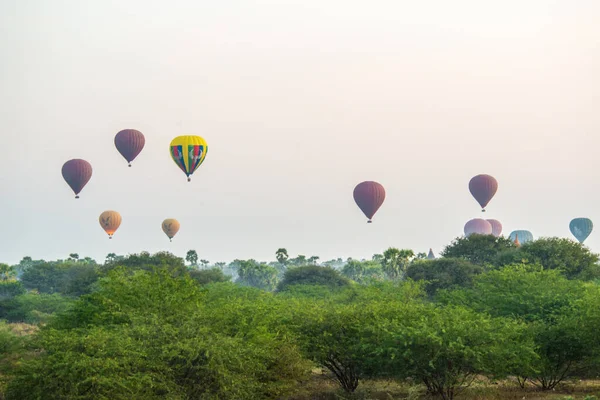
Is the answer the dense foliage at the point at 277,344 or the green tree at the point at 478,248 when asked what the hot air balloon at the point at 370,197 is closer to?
the green tree at the point at 478,248

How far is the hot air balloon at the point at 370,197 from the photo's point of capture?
102m

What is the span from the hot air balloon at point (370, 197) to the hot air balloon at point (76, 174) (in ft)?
133

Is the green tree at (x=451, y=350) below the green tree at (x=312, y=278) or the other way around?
below

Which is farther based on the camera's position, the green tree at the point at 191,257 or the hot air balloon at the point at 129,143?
the green tree at the point at 191,257

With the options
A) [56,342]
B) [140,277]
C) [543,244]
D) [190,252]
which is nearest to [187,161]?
[543,244]

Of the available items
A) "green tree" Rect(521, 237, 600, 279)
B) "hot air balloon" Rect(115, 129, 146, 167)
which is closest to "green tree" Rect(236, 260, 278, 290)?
"hot air balloon" Rect(115, 129, 146, 167)

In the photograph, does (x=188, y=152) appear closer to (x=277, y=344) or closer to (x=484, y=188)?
(x=277, y=344)

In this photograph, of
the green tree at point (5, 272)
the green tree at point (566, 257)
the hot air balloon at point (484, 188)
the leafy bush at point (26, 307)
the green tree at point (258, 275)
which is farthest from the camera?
the green tree at point (258, 275)

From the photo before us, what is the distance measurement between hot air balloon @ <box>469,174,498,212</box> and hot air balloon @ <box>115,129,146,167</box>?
68.0 m

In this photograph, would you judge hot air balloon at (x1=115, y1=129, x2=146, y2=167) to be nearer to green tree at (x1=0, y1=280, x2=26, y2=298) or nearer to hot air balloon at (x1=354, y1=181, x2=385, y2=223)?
hot air balloon at (x1=354, y1=181, x2=385, y2=223)

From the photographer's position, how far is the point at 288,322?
3494cm

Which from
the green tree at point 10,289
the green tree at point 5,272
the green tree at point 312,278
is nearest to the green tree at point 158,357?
the green tree at point 312,278

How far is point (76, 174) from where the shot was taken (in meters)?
97.6

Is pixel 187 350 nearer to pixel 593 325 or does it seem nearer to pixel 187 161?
pixel 593 325
